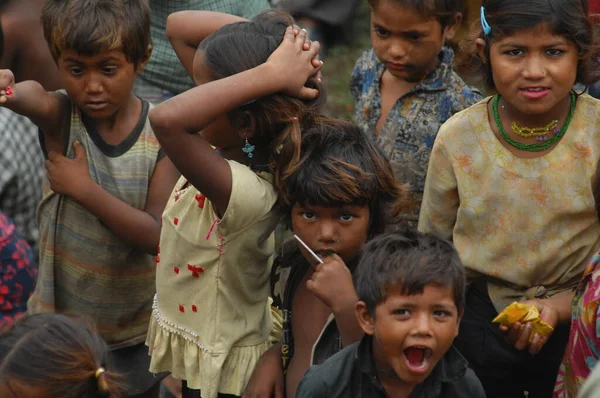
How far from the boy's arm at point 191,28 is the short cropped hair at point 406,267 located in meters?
1.45

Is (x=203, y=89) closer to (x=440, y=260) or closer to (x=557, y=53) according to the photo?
(x=440, y=260)

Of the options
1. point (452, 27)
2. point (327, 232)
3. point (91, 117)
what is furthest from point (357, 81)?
point (327, 232)

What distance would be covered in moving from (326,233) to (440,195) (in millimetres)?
516

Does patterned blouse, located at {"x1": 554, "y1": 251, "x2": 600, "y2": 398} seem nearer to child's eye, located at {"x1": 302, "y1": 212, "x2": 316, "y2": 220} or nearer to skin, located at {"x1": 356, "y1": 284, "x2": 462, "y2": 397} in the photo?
skin, located at {"x1": 356, "y1": 284, "x2": 462, "y2": 397}

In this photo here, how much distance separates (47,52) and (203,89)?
5.69 ft

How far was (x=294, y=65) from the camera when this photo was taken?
3408 mm

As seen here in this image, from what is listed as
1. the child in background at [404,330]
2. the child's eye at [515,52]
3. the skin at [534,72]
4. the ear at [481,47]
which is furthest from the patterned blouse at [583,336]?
the ear at [481,47]

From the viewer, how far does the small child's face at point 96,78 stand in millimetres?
3963

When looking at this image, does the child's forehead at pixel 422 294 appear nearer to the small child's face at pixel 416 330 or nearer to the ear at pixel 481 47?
the small child's face at pixel 416 330

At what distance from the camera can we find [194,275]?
3.54 metres

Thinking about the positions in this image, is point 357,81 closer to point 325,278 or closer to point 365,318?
point 325,278

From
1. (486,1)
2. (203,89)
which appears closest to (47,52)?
(203,89)

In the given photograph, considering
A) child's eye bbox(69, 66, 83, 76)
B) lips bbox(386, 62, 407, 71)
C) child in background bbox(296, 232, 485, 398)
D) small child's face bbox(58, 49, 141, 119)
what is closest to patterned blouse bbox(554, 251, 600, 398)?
child in background bbox(296, 232, 485, 398)

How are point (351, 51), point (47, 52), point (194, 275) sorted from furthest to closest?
1. point (351, 51)
2. point (47, 52)
3. point (194, 275)
